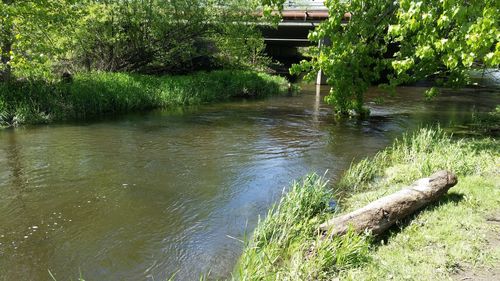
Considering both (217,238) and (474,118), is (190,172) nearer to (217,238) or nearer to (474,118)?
(217,238)

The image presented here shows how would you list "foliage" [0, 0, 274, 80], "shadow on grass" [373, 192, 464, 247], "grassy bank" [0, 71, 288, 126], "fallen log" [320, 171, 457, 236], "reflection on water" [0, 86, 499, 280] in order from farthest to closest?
"foliage" [0, 0, 274, 80] → "grassy bank" [0, 71, 288, 126] → "reflection on water" [0, 86, 499, 280] → "shadow on grass" [373, 192, 464, 247] → "fallen log" [320, 171, 457, 236]

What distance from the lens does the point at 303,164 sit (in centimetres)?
1131

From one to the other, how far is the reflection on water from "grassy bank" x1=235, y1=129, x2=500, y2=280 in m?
0.85

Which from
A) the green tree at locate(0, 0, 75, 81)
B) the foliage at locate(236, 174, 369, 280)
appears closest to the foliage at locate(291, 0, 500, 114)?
the foliage at locate(236, 174, 369, 280)

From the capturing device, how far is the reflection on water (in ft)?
20.2

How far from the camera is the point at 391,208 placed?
6148mm

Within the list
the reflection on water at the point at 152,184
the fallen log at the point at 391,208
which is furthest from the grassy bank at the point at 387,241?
the reflection on water at the point at 152,184

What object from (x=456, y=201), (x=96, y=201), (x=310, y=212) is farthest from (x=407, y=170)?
(x=96, y=201)

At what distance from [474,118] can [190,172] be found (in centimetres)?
1236

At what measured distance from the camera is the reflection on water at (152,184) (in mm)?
6156

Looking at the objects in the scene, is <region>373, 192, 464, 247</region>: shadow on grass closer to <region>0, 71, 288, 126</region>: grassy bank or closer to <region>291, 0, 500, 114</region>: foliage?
<region>291, 0, 500, 114</region>: foliage

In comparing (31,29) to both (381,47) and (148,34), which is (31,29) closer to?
(148,34)

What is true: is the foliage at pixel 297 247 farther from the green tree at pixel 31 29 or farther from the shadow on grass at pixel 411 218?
the green tree at pixel 31 29

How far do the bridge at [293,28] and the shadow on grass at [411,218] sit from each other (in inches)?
1006
